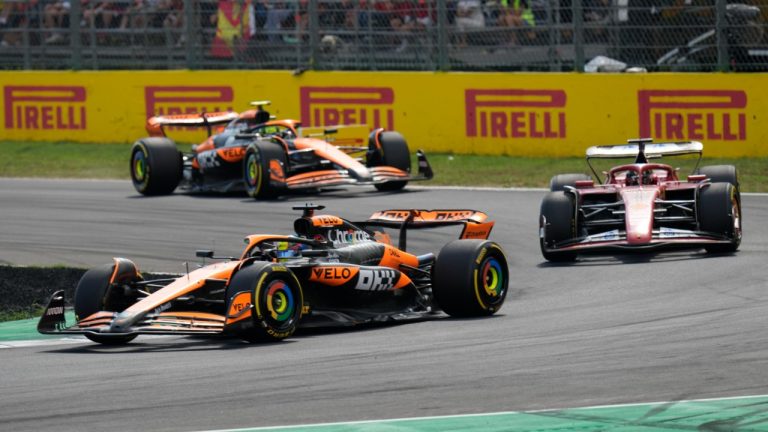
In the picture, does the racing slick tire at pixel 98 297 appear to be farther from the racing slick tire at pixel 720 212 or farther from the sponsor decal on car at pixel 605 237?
the racing slick tire at pixel 720 212

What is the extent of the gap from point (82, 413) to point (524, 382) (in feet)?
7.91

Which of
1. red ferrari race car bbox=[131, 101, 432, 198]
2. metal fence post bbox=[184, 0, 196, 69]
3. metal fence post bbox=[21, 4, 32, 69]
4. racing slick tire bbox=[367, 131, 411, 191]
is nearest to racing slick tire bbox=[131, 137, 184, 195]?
red ferrari race car bbox=[131, 101, 432, 198]

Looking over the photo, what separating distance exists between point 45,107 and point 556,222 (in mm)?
15418

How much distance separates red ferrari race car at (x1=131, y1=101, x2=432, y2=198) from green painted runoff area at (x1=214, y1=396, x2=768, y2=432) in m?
11.6

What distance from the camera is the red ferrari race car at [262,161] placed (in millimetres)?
18734

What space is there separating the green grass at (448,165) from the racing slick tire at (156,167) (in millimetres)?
2326

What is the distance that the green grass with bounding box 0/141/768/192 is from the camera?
19906 millimetres

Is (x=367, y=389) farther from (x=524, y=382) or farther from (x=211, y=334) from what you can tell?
(x=211, y=334)

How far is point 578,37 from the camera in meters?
21.6

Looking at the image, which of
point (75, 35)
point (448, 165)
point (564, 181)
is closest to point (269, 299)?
point (564, 181)

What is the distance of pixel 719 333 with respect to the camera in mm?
9484

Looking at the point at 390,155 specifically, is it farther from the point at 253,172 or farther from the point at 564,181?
the point at 564,181

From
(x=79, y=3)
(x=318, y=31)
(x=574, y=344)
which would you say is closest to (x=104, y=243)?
(x=574, y=344)

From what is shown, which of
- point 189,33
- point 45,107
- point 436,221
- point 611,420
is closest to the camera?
point 611,420
